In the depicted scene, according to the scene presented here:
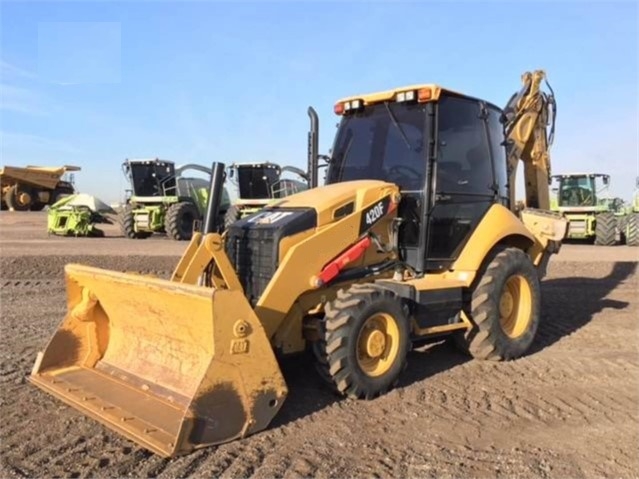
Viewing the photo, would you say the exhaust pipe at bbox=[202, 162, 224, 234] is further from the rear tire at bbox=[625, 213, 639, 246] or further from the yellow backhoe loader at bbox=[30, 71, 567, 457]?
the rear tire at bbox=[625, 213, 639, 246]

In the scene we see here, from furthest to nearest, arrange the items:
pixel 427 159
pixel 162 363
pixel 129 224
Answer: pixel 129 224
pixel 427 159
pixel 162 363

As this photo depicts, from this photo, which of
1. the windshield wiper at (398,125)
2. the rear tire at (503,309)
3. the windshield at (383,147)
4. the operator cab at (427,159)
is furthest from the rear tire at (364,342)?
the windshield wiper at (398,125)

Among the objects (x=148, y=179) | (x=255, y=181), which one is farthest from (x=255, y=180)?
(x=148, y=179)

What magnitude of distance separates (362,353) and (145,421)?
5.45 ft

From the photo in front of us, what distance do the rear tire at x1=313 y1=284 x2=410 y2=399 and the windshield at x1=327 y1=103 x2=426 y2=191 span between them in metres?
1.33

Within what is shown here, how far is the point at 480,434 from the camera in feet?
13.9

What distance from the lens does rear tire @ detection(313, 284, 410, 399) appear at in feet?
14.9

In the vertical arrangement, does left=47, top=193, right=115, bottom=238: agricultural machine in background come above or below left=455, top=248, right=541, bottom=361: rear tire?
above

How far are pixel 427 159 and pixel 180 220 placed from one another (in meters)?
15.5

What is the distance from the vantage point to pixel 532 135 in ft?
25.2

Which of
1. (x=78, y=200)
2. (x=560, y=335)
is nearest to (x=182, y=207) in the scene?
(x=78, y=200)

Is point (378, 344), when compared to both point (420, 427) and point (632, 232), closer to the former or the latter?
point (420, 427)

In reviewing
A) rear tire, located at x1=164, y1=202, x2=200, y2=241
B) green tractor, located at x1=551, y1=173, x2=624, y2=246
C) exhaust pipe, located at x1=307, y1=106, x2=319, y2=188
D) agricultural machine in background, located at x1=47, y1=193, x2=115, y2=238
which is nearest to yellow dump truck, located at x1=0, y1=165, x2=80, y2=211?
agricultural machine in background, located at x1=47, y1=193, x2=115, y2=238

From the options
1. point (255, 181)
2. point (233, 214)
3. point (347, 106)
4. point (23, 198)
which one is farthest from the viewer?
point (23, 198)
